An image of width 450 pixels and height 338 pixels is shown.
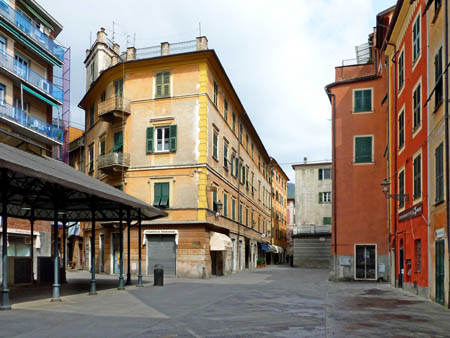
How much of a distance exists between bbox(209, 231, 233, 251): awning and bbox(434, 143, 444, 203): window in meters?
18.1

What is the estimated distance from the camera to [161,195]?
3191cm

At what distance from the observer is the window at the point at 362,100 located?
2988 centimetres

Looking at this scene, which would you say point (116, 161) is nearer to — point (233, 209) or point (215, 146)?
point (215, 146)

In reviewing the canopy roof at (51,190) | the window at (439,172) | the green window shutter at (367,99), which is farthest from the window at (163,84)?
A: the window at (439,172)

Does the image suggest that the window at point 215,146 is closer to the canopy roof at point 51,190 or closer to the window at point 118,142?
the window at point 118,142

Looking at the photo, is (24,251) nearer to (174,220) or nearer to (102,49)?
(174,220)

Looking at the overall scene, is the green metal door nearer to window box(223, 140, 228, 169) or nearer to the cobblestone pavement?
the cobblestone pavement

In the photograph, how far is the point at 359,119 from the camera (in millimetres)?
30031

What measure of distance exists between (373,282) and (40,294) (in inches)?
711

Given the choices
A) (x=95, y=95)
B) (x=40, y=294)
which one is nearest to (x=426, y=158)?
(x=40, y=294)

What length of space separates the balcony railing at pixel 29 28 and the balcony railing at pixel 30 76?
1915 mm

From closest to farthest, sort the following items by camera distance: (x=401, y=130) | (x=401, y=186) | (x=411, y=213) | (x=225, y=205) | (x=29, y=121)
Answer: (x=411, y=213), (x=401, y=186), (x=401, y=130), (x=29, y=121), (x=225, y=205)

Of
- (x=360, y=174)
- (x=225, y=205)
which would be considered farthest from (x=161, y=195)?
(x=360, y=174)

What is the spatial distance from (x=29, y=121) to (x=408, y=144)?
22.4 meters
